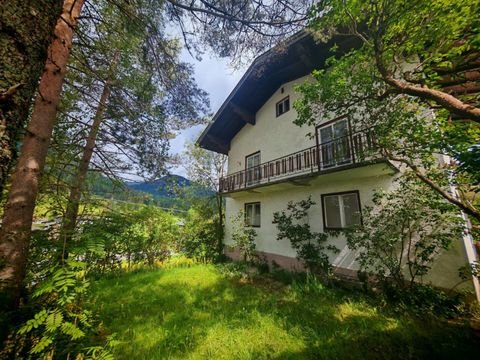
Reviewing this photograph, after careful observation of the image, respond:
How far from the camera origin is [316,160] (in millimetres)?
7051

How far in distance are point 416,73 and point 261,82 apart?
23.4 feet

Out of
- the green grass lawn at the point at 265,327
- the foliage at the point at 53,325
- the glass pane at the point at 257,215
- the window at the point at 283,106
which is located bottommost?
the green grass lawn at the point at 265,327

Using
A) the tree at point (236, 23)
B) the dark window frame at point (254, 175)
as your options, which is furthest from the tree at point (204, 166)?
the tree at point (236, 23)

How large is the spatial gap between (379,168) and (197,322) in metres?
5.86

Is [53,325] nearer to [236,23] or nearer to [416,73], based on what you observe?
[236,23]

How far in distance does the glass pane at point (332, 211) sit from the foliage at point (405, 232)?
1084 millimetres

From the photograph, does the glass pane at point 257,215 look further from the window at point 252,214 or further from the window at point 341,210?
the window at point 341,210

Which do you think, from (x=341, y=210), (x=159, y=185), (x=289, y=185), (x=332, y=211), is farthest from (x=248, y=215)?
(x=159, y=185)

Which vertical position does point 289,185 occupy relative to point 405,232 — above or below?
above

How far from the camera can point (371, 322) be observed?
12.0 feet

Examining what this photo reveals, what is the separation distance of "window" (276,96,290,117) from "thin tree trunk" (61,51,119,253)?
285 inches

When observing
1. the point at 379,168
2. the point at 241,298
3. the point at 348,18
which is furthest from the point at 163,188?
the point at 379,168

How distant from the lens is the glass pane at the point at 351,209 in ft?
19.5

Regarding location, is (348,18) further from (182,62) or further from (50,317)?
(50,317)
